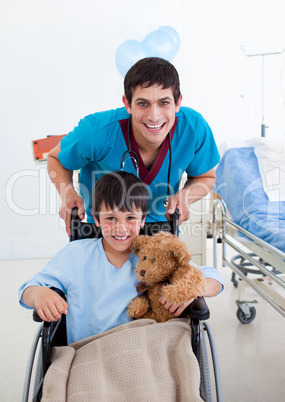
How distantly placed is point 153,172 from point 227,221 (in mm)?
720

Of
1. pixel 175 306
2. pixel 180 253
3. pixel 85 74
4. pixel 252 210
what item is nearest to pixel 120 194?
pixel 180 253

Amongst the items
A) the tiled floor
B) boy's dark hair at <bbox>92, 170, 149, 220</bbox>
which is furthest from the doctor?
the tiled floor

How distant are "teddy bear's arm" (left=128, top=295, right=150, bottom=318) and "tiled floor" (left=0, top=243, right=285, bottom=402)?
2.33ft

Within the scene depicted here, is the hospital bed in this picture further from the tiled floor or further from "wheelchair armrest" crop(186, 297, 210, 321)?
"wheelchair armrest" crop(186, 297, 210, 321)

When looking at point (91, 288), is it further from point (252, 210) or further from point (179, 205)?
point (252, 210)

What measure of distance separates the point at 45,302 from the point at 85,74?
2727 millimetres

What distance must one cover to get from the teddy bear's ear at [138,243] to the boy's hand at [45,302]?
0.88 feet

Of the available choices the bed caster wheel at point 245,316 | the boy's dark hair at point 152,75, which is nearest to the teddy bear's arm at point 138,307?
the boy's dark hair at point 152,75

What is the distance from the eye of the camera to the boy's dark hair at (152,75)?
1277mm

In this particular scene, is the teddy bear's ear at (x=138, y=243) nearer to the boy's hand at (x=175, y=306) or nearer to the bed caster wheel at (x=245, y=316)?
the boy's hand at (x=175, y=306)

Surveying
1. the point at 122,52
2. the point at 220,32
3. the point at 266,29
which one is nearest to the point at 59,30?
the point at 122,52

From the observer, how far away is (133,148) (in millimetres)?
→ 1454

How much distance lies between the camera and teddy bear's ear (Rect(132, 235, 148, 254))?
118 cm

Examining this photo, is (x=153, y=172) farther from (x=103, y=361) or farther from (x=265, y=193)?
(x=265, y=193)
